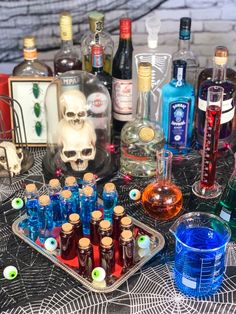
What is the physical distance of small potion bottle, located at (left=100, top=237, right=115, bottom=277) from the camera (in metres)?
0.97

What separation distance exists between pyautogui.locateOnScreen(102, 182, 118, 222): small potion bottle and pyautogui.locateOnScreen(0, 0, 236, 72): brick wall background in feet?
1.73

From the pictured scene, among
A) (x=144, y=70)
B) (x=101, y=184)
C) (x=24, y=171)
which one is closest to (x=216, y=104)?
(x=144, y=70)

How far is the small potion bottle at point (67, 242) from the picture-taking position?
1008mm

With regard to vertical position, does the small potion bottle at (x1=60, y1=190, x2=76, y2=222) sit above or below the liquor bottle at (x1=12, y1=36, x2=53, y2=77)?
below

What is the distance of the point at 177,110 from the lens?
4.31ft

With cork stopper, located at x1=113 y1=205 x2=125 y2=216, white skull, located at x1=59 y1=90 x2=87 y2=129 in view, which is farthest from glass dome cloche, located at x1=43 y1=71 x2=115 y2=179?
cork stopper, located at x1=113 y1=205 x2=125 y2=216

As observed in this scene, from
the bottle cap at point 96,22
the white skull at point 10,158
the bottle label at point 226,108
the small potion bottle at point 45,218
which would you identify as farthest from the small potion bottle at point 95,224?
the bottle cap at point 96,22

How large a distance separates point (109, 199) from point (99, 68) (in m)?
0.39

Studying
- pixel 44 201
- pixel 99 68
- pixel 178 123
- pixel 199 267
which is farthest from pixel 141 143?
pixel 199 267

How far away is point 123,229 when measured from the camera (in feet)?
3.34

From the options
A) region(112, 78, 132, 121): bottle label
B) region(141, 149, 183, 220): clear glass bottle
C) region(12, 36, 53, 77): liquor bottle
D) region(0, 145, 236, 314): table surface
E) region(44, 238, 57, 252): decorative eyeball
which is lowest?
region(0, 145, 236, 314): table surface

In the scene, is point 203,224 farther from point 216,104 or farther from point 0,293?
point 0,293

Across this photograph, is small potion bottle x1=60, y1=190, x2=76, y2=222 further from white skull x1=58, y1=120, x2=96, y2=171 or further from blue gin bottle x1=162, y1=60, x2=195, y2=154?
blue gin bottle x1=162, y1=60, x2=195, y2=154

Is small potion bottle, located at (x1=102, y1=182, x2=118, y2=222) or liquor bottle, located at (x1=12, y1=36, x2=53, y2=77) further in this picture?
liquor bottle, located at (x1=12, y1=36, x2=53, y2=77)
